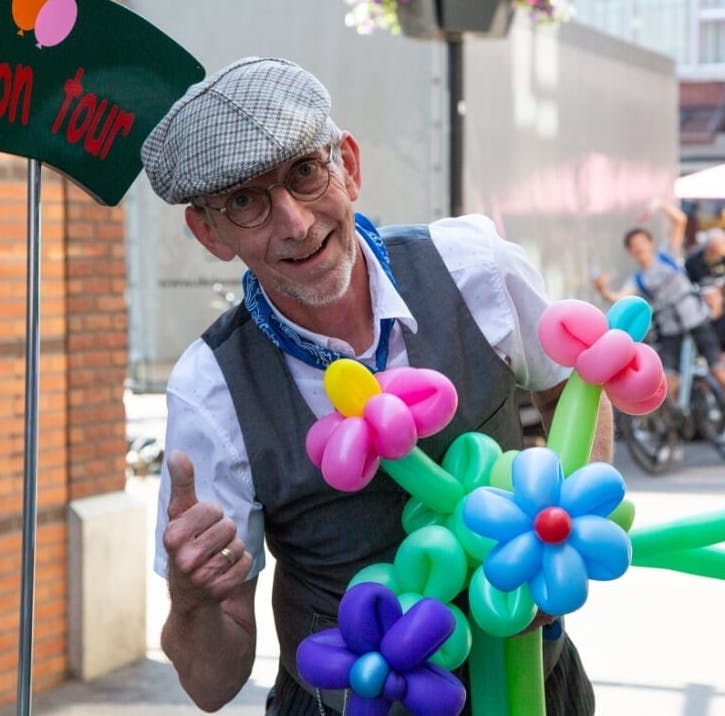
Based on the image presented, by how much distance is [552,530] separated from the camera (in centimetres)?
205

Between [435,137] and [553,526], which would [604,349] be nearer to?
[553,526]

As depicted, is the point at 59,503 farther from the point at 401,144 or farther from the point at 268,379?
the point at 401,144

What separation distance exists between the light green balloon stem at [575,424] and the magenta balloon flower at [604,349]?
0.07 ft

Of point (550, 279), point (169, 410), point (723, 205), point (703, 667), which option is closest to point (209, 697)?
point (169, 410)

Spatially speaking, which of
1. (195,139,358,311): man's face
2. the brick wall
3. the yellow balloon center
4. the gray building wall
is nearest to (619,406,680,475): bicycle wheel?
the gray building wall

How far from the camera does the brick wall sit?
17.4 ft

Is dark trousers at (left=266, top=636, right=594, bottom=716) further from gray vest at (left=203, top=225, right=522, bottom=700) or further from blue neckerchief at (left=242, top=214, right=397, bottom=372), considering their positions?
blue neckerchief at (left=242, top=214, right=397, bottom=372)

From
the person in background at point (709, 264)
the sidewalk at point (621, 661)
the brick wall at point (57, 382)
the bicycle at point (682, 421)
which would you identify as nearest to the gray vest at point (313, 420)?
the sidewalk at point (621, 661)

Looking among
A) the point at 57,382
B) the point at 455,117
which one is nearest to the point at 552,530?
the point at 57,382

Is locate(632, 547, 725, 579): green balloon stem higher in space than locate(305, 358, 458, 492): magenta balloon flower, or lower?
lower

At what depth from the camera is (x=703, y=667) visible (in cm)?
598

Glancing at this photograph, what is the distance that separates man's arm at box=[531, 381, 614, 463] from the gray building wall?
6689 mm

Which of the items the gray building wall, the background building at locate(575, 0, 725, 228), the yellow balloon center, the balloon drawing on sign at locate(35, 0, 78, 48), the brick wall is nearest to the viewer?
the yellow balloon center

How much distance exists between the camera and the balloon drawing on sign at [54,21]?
2.69 m
